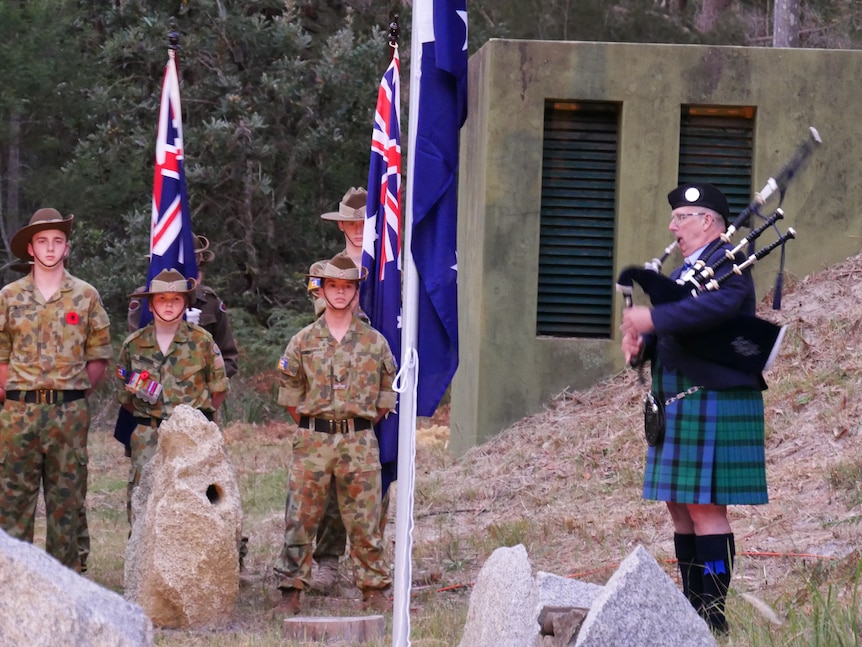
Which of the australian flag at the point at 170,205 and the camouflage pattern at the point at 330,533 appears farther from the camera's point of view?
the australian flag at the point at 170,205

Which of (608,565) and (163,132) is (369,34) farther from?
(608,565)

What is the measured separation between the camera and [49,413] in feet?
24.6

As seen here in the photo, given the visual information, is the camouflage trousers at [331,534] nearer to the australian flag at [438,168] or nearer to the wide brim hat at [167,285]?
the wide brim hat at [167,285]

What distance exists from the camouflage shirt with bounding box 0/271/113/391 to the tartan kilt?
3461mm

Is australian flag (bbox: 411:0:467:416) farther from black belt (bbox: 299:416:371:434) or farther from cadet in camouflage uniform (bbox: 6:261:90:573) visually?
cadet in camouflage uniform (bbox: 6:261:90:573)

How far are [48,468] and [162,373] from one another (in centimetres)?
86

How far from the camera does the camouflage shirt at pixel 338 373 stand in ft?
24.0

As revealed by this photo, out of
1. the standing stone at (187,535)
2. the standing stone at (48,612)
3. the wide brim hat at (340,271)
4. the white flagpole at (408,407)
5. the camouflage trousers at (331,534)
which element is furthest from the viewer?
the camouflage trousers at (331,534)

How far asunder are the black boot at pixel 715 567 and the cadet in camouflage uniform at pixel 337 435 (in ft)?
6.89

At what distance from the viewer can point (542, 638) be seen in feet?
16.3

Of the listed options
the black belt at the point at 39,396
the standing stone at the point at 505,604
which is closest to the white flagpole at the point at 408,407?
the standing stone at the point at 505,604

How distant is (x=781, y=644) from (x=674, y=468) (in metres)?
1.16

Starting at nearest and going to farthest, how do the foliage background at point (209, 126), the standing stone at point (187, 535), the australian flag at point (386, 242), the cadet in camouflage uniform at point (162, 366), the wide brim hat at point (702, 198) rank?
the wide brim hat at point (702, 198)
the standing stone at point (187, 535)
the cadet in camouflage uniform at point (162, 366)
the australian flag at point (386, 242)
the foliage background at point (209, 126)

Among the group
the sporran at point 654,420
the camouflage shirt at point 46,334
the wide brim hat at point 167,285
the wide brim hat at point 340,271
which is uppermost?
the wide brim hat at point 340,271
